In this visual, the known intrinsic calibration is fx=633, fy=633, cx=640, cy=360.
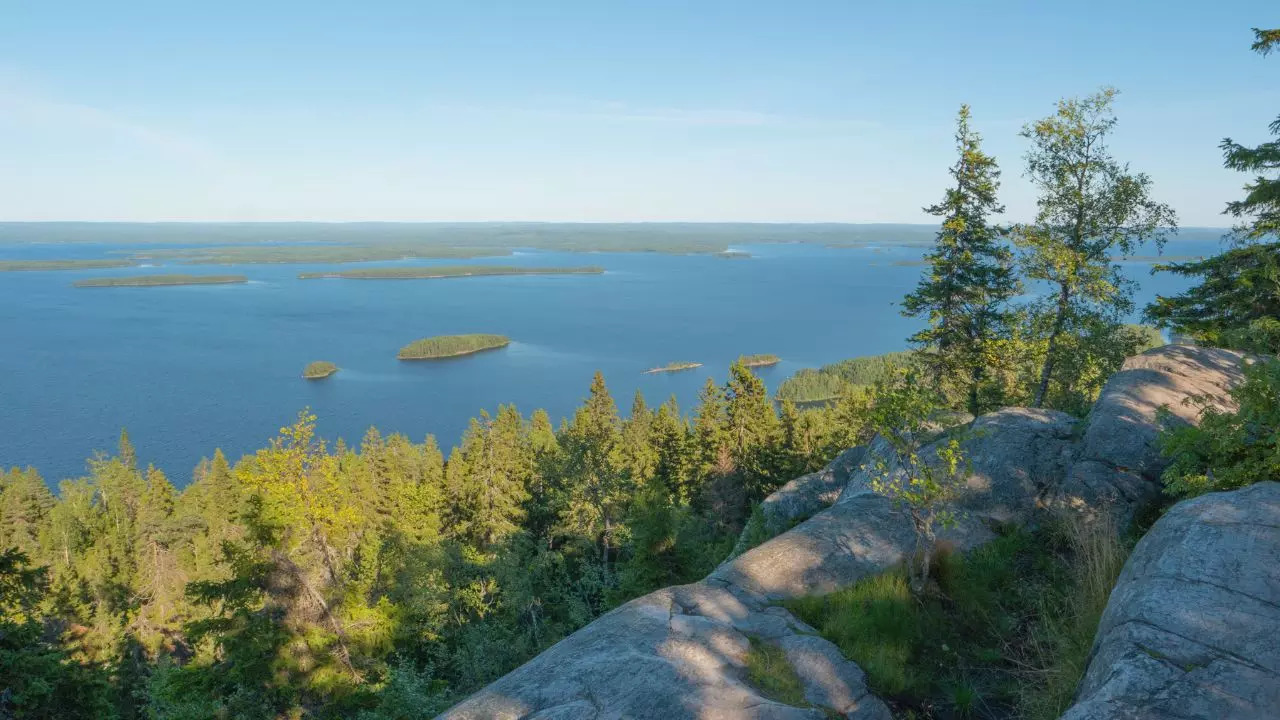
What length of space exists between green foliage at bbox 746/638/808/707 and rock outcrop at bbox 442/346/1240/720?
3.7 inches

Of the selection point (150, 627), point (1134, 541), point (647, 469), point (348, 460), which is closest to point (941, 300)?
point (1134, 541)

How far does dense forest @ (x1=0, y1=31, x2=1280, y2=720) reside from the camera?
14.1m

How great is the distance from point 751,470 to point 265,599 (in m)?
29.3

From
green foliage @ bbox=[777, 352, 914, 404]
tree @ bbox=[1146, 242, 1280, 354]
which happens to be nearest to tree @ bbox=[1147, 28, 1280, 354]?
tree @ bbox=[1146, 242, 1280, 354]

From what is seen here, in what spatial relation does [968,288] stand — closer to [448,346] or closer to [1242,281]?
[1242,281]

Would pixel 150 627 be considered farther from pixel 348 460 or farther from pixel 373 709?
pixel 373 709

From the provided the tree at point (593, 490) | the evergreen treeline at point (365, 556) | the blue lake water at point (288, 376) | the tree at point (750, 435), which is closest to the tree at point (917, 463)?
the evergreen treeline at point (365, 556)

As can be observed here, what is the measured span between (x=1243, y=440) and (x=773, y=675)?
6.24 metres

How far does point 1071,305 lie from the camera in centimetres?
2162

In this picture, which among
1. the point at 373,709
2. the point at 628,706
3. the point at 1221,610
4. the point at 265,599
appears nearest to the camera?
the point at 1221,610

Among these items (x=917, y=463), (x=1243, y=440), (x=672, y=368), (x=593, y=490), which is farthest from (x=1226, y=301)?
(x=672, y=368)

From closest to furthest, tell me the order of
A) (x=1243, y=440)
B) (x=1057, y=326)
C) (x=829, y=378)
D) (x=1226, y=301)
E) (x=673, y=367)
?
(x=1243, y=440) < (x=1226, y=301) < (x=1057, y=326) < (x=829, y=378) < (x=673, y=367)

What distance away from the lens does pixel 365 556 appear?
33.4 meters

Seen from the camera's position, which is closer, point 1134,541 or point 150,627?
point 1134,541
